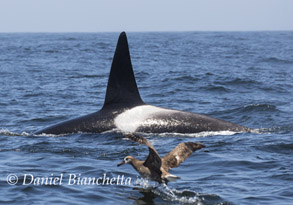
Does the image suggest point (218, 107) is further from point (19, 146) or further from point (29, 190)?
point (29, 190)

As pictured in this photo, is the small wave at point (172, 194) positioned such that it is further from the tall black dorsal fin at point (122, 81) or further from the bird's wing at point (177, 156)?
the tall black dorsal fin at point (122, 81)

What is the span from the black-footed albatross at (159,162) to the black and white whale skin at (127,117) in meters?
4.61

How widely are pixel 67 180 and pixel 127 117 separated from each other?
3.77 m

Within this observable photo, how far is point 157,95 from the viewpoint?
79.5 ft

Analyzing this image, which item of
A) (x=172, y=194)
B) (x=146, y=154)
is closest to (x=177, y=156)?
(x=172, y=194)

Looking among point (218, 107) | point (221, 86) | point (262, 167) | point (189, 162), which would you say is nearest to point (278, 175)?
point (262, 167)

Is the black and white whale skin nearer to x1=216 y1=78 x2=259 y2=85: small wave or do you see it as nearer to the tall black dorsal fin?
the tall black dorsal fin

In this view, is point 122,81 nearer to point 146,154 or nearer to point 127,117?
point 127,117

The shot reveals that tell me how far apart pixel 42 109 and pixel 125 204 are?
40.0 feet

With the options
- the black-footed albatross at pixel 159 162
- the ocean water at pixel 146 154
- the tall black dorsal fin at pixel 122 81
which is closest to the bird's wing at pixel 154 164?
the black-footed albatross at pixel 159 162

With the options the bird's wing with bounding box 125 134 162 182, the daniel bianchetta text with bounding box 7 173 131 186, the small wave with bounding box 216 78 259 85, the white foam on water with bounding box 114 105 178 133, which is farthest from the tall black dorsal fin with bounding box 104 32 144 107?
the small wave with bounding box 216 78 259 85

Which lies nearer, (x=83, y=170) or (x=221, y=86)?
(x=83, y=170)

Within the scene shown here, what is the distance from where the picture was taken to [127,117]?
13656 mm

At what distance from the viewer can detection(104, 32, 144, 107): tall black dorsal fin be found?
13570 mm
